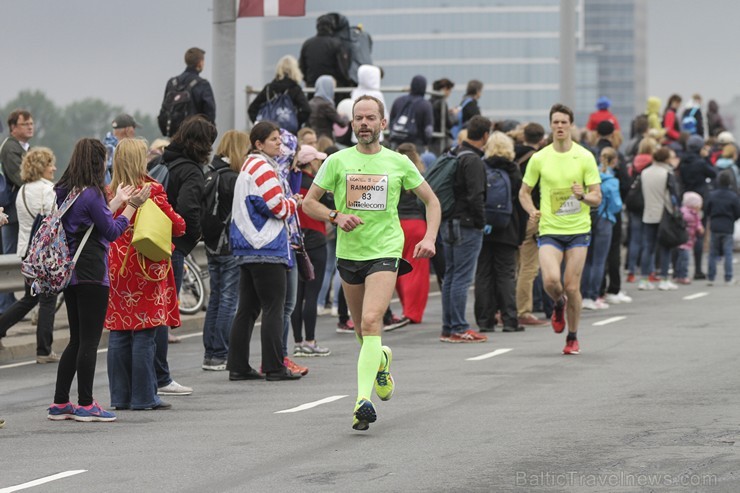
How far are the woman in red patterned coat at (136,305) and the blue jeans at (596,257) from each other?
967 centimetres

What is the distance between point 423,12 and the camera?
197000 millimetres

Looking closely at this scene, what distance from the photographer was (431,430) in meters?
9.75

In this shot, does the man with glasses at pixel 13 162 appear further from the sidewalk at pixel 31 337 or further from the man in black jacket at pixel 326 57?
the man in black jacket at pixel 326 57

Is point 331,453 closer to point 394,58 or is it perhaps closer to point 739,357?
point 739,357

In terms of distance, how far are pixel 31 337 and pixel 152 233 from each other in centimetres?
534

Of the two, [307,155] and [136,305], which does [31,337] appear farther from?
[136,305]

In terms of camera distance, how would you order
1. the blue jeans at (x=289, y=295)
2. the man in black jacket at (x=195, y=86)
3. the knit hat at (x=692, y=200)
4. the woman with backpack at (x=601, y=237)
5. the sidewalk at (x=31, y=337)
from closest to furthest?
the blue jeans at (x=289, y=295) → the sidewalk at (x=31, y=337) → the man in black jacket at (x=195, y=86) → the woman with backpack at (x=601, y=237) → the knit hat at (x=692, y=200)

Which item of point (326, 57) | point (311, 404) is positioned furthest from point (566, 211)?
point (326, 57)

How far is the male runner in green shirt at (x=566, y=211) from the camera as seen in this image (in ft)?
47.2

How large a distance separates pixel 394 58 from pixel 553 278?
185 meters

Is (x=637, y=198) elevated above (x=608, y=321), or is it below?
above

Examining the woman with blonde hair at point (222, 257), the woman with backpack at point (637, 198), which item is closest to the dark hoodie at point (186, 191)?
the woman with blonde hair at point (222, 257)

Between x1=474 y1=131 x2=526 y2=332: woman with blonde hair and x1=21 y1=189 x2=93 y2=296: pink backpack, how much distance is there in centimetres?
740

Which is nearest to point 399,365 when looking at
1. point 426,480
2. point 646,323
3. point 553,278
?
point 553,278
